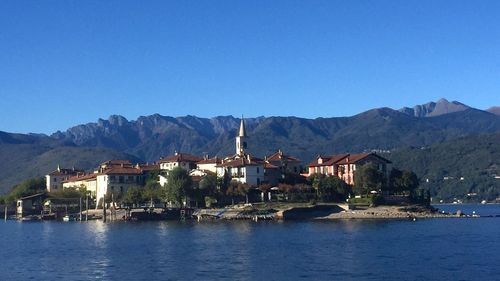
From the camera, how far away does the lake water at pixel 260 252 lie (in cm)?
5178

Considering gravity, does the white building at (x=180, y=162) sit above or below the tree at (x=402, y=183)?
above

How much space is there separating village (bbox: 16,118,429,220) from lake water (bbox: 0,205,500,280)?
17.5 meters

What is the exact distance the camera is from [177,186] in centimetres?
11600

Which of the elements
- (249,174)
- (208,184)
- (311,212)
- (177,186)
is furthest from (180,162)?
(311,212)

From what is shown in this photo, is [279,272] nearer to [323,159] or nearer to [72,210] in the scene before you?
A: [323,159]

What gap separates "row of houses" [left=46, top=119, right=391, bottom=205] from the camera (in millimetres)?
123688

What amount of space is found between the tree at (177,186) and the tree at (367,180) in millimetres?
24477

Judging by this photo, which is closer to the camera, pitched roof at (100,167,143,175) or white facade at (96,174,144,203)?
white facade at (96,174,144,203)

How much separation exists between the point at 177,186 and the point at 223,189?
27.1 ft

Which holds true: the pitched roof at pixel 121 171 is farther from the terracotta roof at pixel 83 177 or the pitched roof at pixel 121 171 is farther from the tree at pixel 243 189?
the tree at pixel 243 189

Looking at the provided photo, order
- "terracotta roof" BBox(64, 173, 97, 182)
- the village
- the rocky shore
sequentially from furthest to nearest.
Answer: "terracotta roof" BBox(64, 173, 97, 182) → the village → the rocky shore

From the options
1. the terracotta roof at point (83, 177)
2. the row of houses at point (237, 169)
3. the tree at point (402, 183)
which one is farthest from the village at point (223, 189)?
the terracotta roof at point (83, 177)

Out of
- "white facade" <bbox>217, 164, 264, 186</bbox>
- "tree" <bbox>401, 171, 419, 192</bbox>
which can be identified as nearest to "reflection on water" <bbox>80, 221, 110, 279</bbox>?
"white facade" <bbox>217, 164, 264, 186</bbox>

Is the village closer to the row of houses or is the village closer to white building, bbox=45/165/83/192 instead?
the row of houses
